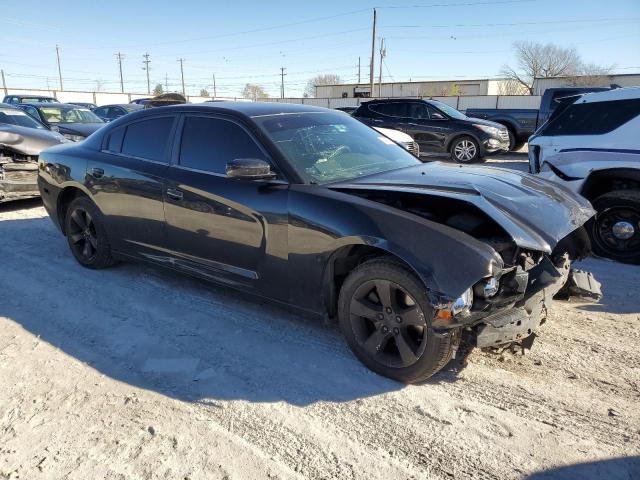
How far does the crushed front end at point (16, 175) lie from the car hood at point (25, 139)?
0.09 metres

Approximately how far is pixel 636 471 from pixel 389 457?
1.15 meters

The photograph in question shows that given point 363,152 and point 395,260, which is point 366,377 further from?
point 363,152

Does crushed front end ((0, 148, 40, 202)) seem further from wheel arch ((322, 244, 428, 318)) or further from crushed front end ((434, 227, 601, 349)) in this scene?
crushed front end ((434, 227, 601, 349))

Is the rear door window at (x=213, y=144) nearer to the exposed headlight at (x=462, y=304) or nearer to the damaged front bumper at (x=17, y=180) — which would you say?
the exposed headlight at (x=462, y=304)

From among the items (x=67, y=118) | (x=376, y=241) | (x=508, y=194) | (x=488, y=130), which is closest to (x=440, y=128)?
(x=488, y=130)

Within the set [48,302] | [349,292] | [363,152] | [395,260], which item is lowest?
[48,302]

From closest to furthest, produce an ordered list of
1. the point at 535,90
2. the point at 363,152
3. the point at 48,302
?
the point at 363,152 < the point at 48,302 < the point at 535,90

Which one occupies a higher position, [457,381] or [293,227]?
[293,227]

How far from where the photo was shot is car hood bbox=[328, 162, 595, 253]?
2.96 meters

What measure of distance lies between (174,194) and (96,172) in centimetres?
126

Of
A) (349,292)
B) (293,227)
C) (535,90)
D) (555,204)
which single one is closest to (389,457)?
(349,292)

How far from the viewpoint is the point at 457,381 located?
3.12 m

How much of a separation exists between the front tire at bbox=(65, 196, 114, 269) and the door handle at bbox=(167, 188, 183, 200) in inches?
45.8

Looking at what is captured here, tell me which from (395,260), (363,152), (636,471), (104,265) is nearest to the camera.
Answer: (636,471)
